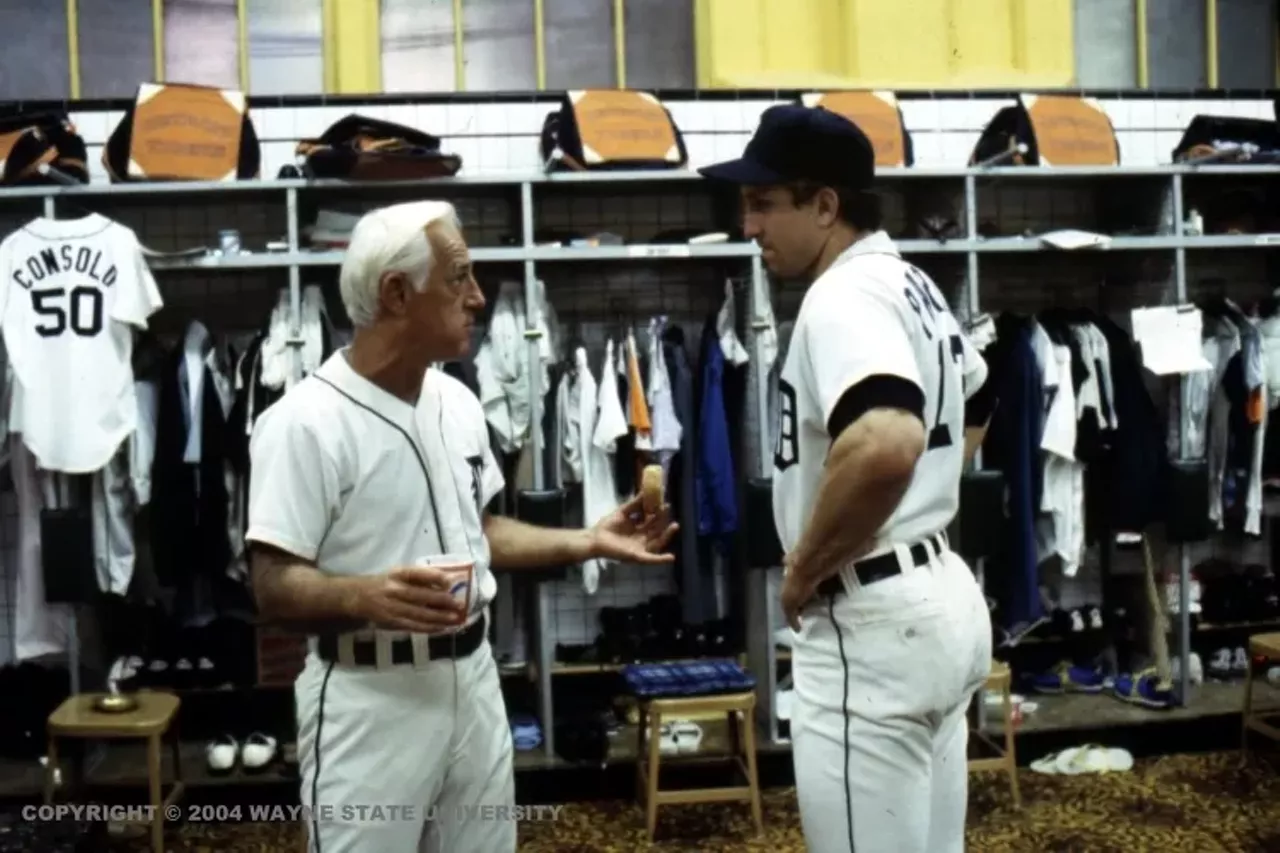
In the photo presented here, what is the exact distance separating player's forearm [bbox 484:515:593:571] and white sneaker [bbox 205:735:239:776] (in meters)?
2.59

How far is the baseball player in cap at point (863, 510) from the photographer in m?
1.96

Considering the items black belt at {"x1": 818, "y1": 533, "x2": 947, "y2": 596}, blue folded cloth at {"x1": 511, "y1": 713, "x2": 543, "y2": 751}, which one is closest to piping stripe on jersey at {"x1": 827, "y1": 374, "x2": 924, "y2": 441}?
black belt at {"x1": 818, "y1": 533, "x2": 947, "y2": 596}

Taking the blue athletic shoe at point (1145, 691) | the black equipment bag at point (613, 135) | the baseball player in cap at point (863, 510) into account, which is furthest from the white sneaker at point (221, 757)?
the blue athletic shoe at point (1145, 691)

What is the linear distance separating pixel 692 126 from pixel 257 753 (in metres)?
2.99

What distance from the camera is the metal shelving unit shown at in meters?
4.46

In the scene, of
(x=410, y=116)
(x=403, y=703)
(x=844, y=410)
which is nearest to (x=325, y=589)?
(x=403, y=703)

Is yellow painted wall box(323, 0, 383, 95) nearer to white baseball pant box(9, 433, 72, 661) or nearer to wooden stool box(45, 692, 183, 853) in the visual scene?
white baseball pant box(9, 433, 72, 661)

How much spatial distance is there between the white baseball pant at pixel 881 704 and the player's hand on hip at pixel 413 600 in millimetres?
628

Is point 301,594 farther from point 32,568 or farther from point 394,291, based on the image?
point 32,568

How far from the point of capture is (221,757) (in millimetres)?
4492

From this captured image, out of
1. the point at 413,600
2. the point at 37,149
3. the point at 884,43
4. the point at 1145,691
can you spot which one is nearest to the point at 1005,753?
the point at 1145,691

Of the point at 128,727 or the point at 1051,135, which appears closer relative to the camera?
the point at 128,727

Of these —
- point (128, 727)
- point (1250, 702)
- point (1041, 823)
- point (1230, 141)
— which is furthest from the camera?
point (1230, 141)

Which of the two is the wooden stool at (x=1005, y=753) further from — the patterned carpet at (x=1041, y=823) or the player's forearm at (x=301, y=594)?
the player's forearm at (x=301, y=594)
